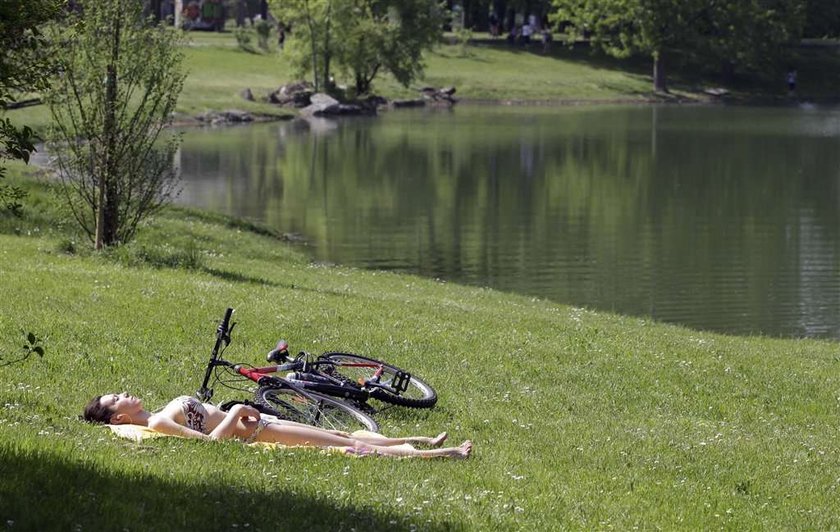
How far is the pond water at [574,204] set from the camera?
32.8m

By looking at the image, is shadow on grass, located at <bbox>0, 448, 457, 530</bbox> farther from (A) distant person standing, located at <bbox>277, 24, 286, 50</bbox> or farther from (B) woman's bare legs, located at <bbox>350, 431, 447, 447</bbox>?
(A) distant person standing, located at <bbox>277, 24, 286, 50</bbox>

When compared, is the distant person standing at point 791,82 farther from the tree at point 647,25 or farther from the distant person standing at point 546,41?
the distant person standing at point 546,41

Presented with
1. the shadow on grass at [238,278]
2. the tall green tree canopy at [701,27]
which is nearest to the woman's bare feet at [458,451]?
the shadow on grass at [238,278]

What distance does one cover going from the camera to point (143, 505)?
825cm

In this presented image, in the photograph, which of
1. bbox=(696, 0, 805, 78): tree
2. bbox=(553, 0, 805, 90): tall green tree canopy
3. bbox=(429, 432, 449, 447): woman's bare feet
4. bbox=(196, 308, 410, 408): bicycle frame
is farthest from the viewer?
bbox=(696, 0, 805, 78): tree

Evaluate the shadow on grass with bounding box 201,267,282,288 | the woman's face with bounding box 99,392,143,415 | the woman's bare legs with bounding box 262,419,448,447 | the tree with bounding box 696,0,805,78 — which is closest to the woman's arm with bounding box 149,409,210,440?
the woman's face with bounding box 99,392,143,415

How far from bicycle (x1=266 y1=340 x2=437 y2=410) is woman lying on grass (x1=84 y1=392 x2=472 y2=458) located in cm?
101

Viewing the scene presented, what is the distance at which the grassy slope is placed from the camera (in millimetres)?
8820

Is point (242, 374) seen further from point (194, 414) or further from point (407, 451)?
point (407, 451)

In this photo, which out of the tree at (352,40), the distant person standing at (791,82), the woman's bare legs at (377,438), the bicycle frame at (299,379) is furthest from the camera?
the distant person standing at (791,82)

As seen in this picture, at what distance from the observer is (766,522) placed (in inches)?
395

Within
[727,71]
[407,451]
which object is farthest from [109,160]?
[727,71]

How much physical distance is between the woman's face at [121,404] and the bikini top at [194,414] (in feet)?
1.21

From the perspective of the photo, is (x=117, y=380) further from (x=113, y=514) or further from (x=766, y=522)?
(x=766, y=522)
